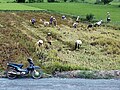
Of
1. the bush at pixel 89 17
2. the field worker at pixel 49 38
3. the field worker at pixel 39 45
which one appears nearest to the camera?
the field worker at pixel 39 45

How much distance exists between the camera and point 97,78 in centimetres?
1805

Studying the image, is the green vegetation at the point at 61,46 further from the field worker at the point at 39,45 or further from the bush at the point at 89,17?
the bush at the point at 89,17

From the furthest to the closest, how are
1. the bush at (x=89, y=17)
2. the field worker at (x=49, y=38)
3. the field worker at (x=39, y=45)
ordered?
the bush at (x=89, y=17)
the field worker at (x=49, y=38)
the field worker at (x=39, y=45)

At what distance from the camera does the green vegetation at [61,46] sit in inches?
805

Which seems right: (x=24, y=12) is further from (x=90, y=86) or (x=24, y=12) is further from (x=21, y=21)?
(x=90, y=86)

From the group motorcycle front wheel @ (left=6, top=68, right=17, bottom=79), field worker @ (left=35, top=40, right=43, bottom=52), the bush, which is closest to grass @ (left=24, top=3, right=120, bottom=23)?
the bush

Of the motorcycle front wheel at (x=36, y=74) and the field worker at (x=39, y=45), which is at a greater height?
the field worker at (x=39, y=45)

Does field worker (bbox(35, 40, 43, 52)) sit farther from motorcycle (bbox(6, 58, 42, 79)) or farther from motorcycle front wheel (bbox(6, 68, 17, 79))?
motorcycle front wheel (bbox(6, 68, 17, 79))

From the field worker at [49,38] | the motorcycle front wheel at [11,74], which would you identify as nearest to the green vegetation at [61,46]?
the field worker at [49,38]

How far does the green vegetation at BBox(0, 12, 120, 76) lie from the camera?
2045 cm

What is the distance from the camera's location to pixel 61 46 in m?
25.5

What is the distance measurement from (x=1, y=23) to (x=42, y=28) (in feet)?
13.1

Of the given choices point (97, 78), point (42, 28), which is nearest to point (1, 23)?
point (42, 28)

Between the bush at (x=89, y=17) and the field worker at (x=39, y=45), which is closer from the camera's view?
the field worker at (x=39, y=45)
